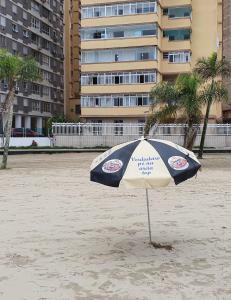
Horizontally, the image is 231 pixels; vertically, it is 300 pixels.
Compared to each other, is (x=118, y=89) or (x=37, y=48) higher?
(x=37, y=48)

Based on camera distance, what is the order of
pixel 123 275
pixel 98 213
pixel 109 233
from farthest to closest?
pixel 98 213 < pixel 109 233 < pixel 123 275

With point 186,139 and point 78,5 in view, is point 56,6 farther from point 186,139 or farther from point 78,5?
point 186,139

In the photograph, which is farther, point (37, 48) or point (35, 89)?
point (37, 48)

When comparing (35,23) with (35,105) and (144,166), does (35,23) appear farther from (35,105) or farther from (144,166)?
(144,166)

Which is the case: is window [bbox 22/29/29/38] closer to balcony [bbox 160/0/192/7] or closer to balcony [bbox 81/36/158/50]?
balcony [bbox 81/36/158/50]

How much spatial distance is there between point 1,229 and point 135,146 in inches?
143

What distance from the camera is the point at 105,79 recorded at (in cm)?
5862

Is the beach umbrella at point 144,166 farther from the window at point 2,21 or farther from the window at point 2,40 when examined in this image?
the window at point 2,21

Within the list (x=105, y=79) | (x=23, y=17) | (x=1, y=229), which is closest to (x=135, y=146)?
(x=1, y=229)

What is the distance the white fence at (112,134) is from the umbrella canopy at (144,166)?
133 feet

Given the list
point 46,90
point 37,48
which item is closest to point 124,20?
point 37,48

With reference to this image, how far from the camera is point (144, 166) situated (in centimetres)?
684

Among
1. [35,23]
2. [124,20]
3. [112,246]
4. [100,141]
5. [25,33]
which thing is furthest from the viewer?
[35,23]

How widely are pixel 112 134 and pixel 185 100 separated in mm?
17813
